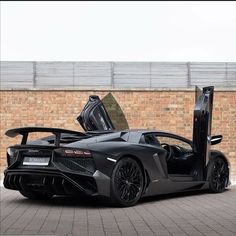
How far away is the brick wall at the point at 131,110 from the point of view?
14312mm

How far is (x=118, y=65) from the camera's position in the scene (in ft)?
47.7

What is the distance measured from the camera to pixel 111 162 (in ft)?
27.1

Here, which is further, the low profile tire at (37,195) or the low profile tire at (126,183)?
the low profile tire at (37,195)

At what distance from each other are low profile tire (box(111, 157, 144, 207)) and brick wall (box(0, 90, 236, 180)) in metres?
5.88

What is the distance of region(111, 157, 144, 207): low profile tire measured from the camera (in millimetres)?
8242

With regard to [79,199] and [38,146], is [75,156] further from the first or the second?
[79,199]

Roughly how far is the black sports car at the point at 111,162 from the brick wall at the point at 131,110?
165 inches

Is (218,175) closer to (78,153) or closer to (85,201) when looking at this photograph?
(85,201)

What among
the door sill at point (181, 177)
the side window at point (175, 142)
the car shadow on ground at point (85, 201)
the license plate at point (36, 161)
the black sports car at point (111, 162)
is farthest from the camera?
the side window at point (175, 142)

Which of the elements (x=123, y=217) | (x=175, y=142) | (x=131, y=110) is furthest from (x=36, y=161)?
(x=131, y=110)

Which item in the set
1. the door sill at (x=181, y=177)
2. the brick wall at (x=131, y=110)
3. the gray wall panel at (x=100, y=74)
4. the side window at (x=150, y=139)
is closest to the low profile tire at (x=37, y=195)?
the side window at (x=150, y=139)

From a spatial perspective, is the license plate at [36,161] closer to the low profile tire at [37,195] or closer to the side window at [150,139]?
the low profile tire at [37,195]

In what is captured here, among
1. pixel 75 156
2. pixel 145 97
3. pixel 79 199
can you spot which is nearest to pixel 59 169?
pixel 75 156

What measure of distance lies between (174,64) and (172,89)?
2.21 feet
